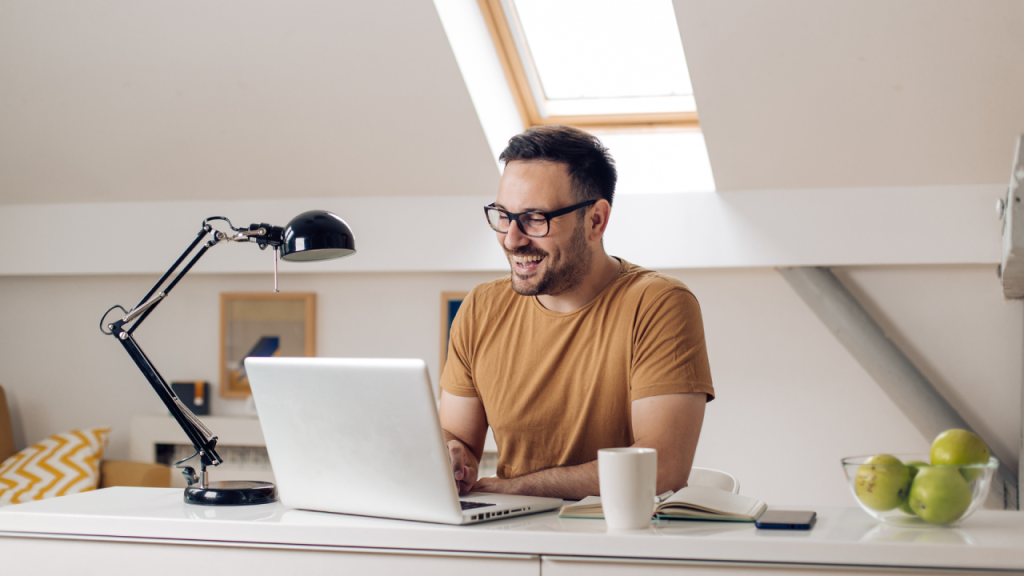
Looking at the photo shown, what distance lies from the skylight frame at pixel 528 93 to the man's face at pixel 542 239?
5.55ft

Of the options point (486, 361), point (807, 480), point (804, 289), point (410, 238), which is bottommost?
point (807, 480)

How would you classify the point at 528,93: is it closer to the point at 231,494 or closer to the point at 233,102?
the point at 233,102

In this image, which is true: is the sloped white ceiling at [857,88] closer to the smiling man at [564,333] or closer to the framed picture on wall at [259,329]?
the smiling man at [564,333]

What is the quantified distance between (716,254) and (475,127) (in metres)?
1.11

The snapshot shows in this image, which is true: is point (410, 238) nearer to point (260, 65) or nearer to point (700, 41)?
point (260, 65)

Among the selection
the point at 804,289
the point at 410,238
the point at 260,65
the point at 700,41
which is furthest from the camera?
the point at 410,238

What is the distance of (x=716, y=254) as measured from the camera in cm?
344

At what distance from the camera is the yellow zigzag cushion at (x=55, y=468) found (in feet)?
12.1

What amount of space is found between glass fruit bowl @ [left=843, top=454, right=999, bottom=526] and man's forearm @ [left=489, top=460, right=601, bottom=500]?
1.50ft

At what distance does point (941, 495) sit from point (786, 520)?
202 millimetres

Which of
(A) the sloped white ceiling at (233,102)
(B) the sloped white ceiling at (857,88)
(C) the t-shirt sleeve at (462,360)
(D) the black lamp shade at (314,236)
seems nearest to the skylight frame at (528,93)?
(A) the sloped white ceiling at (233,102)

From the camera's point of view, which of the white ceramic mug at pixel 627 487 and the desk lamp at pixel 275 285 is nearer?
the white ceramic mug at pixel 627 487

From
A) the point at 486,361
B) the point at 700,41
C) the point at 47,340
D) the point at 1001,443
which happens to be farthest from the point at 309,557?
the point at 47,340

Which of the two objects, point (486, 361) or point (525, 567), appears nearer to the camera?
point (525, 567)
